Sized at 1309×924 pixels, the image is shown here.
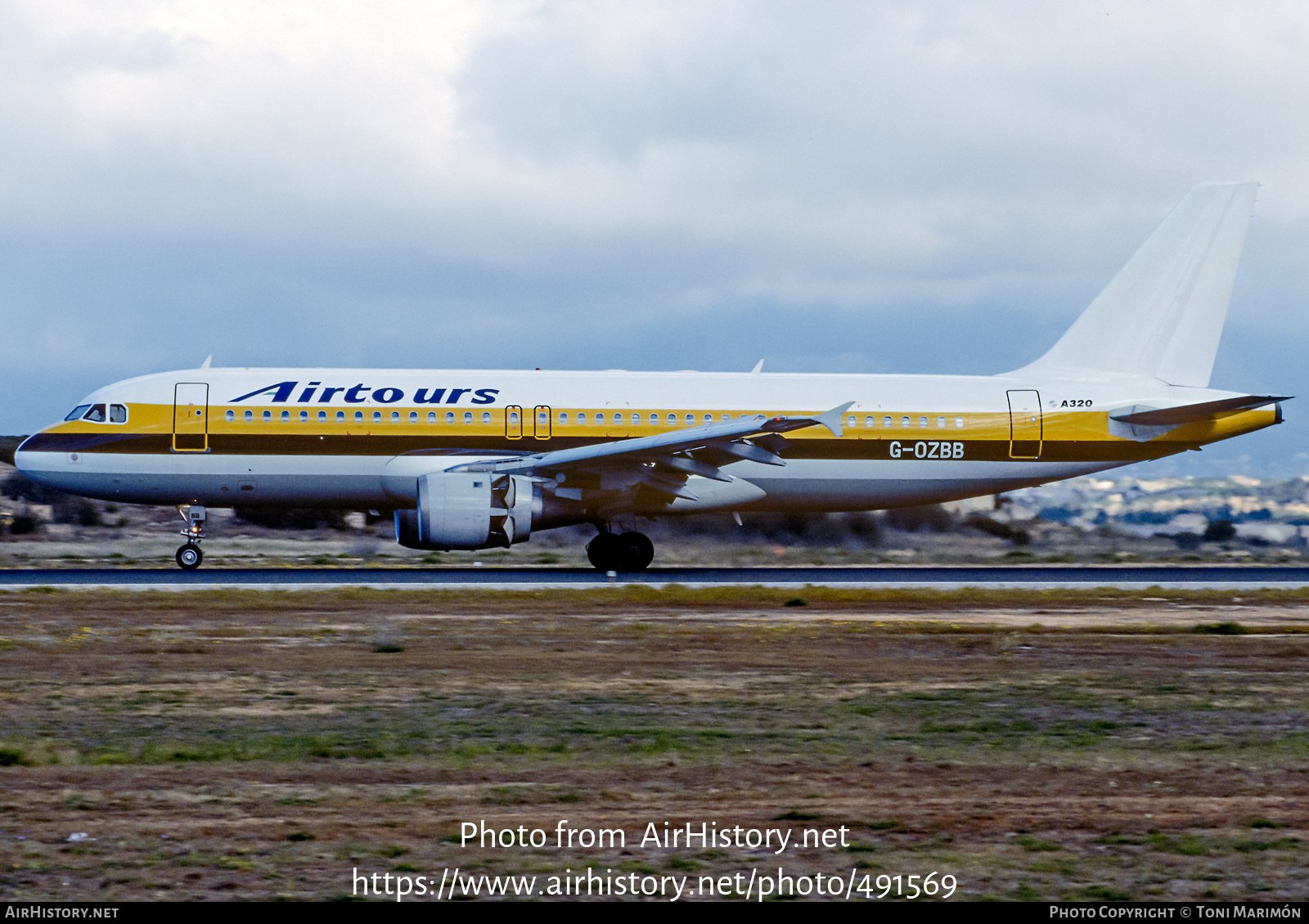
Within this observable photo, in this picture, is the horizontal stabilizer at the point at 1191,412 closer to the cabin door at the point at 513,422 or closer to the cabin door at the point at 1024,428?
the cabin door at the point at 1024,428

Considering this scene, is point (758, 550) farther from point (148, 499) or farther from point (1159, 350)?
point (148, 499)

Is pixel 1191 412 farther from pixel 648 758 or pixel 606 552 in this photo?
pixel 648 758

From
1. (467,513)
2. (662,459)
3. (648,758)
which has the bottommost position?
(648,758)

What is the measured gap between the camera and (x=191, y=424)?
23.3m

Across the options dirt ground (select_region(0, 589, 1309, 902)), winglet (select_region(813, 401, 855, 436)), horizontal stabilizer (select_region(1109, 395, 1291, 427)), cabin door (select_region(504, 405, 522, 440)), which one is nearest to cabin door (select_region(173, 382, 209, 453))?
cabin door (select_region(504, 405, 522, 440))

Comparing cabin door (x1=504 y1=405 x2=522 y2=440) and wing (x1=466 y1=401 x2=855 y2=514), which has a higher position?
cabin door (x1=504 y1=405 x2=522 y2=440)

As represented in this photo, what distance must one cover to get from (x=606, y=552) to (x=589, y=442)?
6.75 feet

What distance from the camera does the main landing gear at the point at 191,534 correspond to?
23.7m

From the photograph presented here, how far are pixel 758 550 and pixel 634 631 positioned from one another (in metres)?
12.0

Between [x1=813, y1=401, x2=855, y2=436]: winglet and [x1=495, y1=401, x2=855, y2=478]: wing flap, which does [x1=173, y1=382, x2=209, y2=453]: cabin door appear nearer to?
[x1=495, y1=401, x2=855, y2=478]: wing flap

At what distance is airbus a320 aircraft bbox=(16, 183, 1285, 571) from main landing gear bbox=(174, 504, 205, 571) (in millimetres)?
36

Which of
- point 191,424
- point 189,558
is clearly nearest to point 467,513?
point 191,424

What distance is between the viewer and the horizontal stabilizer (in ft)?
84.2

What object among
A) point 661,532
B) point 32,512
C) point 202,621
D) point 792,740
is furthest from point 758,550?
point 32,512
